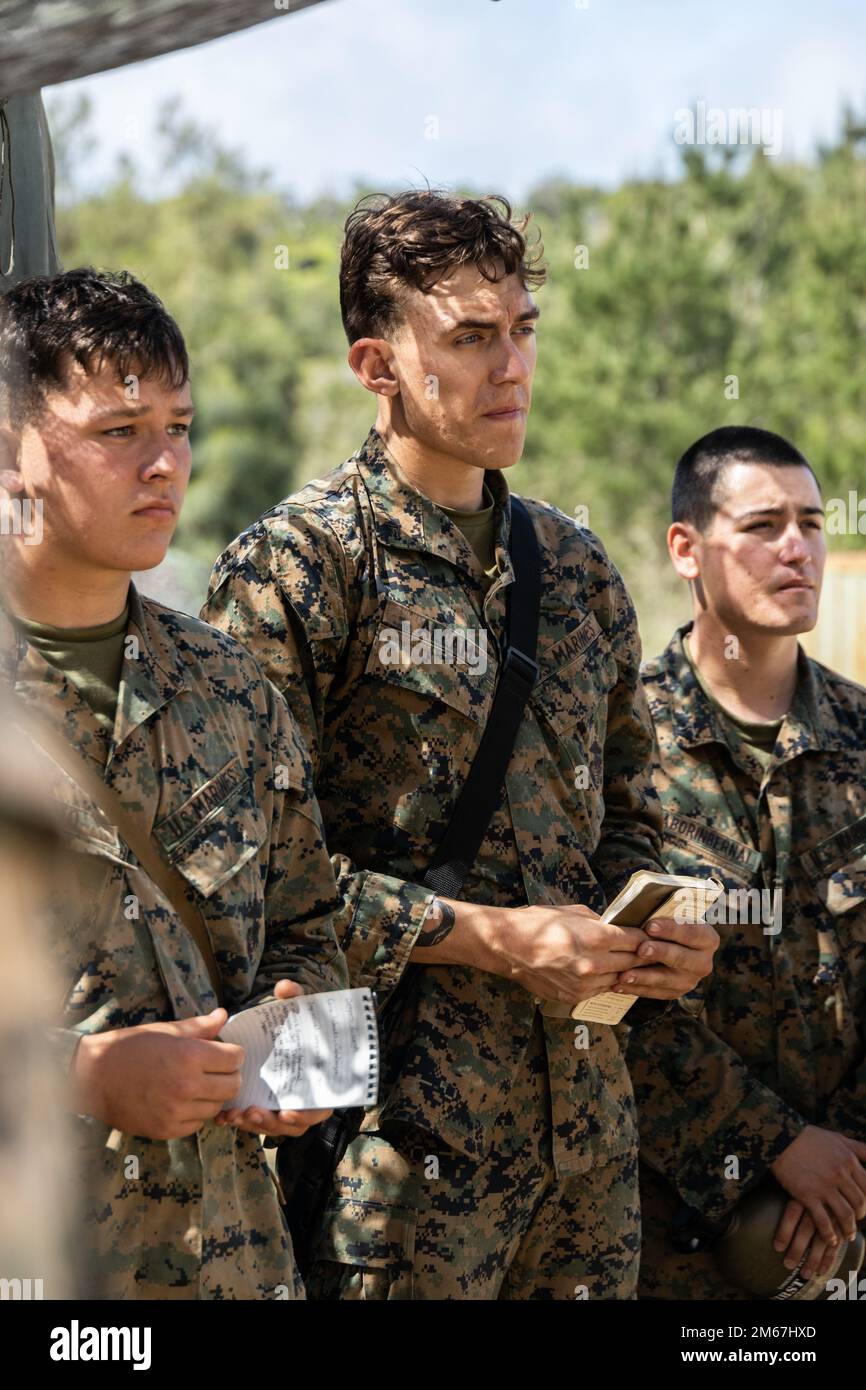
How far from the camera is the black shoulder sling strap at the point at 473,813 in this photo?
2.91m

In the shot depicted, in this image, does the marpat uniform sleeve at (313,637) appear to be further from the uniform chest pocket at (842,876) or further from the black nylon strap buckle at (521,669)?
the uniform chest pocket at (842,876)

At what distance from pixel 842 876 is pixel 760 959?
264 millimetres

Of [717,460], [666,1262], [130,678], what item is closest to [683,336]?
[717,460]

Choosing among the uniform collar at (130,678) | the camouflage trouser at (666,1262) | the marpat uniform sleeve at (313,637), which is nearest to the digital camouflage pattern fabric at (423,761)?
the marpat uniform sleeve at (313,637)

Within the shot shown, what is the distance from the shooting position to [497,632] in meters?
3.24

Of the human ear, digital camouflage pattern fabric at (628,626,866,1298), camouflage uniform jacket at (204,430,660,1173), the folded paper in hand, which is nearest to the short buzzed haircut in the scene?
digital camouflage pattern fabric at (628,626,866,1298)

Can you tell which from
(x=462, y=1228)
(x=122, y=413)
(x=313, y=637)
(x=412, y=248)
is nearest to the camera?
(x=122, y=413)

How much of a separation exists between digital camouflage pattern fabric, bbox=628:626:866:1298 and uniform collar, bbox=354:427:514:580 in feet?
2.72

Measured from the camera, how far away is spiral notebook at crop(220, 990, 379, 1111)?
Result: 2387mm

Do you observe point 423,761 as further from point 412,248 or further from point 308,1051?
point 412,248

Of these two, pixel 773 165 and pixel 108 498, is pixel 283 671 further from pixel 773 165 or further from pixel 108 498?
pixel 773 165

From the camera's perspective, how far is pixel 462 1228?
291 cm

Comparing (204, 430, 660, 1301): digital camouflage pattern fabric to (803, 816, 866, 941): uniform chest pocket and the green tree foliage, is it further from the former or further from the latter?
the green tree foliage
